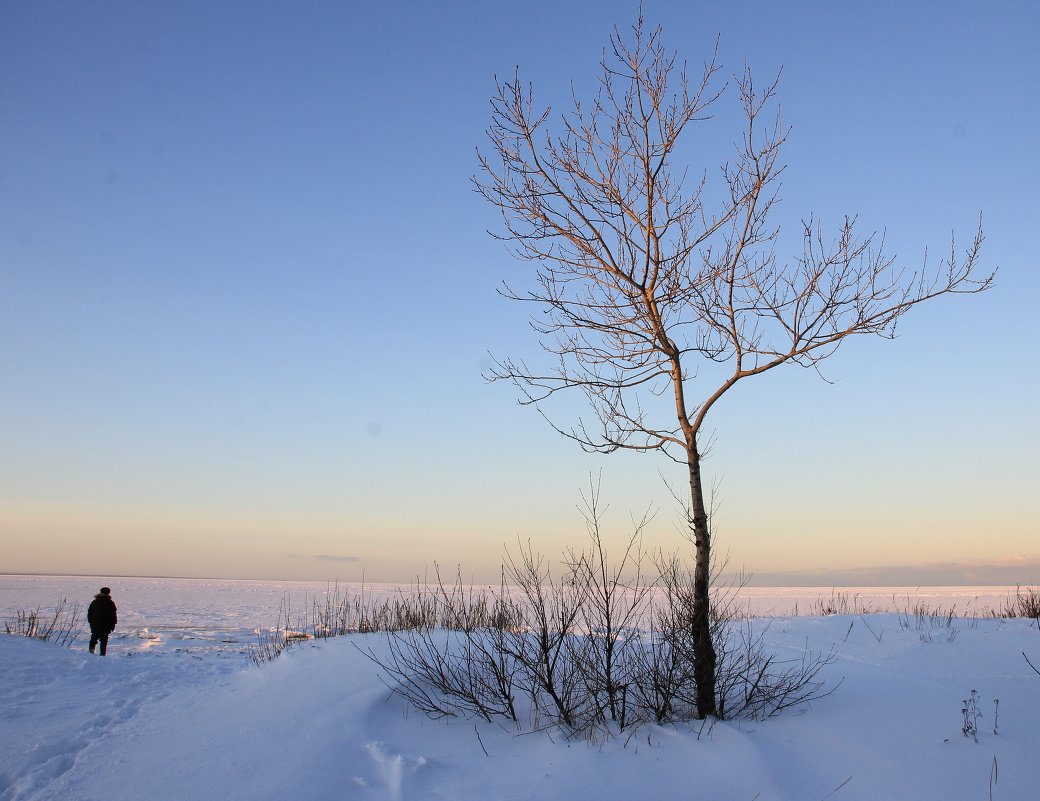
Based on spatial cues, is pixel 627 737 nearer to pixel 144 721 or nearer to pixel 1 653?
pixel 144 721

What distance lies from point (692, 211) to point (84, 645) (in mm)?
16035

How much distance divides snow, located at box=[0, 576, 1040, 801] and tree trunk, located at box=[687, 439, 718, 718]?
0.77 ft

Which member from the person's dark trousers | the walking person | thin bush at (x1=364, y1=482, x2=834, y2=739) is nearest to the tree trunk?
thin bush at (x1=364, y1=482, x2=834, y2=739)

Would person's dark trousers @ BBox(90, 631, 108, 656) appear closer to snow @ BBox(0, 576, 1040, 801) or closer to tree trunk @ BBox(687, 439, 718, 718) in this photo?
snow @ BBox(0, 576, 1040, 801)

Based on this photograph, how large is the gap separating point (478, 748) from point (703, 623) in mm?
1964

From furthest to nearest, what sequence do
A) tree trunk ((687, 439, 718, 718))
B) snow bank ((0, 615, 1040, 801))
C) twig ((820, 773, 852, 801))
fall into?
1. tree trunk ((687, 439, 718, 718))
2. snow bank ((0, 615, 1040, 801))
3. twig ((820, 773, 852, 801))

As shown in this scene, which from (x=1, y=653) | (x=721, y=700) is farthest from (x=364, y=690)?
(x=1, y=653)

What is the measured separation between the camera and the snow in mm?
4402

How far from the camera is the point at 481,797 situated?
168 inches

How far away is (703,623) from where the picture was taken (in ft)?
17.5

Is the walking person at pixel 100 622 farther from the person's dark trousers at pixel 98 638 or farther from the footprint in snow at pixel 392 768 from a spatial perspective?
the footprint in snow at pixel 392 768

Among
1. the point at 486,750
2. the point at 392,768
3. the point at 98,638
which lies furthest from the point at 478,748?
the point at 98,638

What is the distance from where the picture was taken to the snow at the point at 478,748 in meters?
4.40

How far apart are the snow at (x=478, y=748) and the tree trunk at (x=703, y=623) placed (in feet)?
0.77
